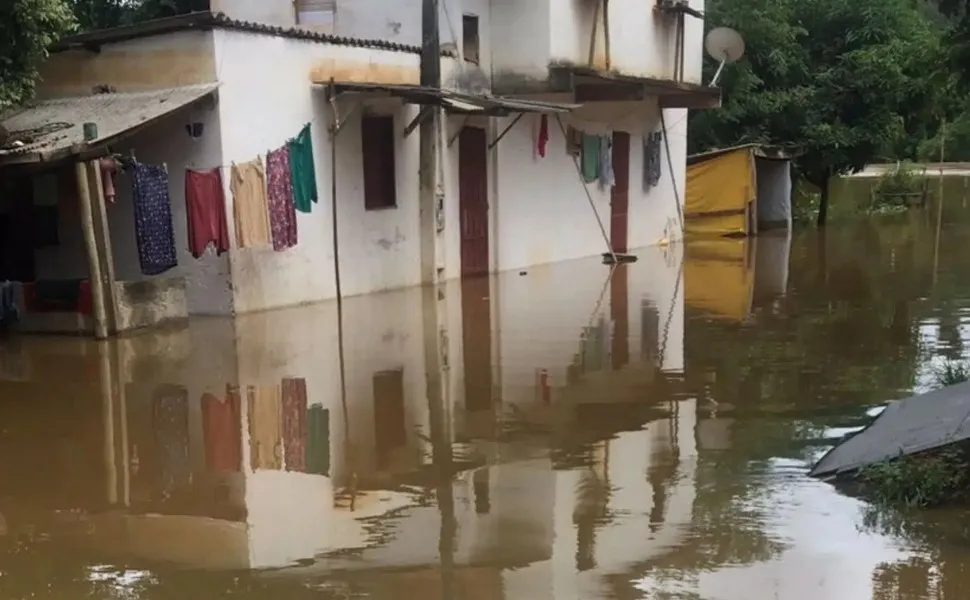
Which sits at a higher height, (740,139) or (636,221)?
(740,139)

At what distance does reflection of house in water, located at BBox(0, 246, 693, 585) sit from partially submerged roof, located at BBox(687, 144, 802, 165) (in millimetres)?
11523

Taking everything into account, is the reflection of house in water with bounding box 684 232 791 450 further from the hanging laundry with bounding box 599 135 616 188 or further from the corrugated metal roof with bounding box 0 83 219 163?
the corrugated metal roof with bounding box 0 83 219 163

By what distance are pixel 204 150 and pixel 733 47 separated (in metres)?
13.1

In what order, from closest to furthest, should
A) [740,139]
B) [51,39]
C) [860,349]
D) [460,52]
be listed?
[860,349], [51,39], [460,52], [740,139]

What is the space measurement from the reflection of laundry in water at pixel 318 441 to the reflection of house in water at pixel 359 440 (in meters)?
0.02

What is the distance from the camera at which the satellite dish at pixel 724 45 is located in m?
21.1

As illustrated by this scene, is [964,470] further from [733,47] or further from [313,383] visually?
[733,47]

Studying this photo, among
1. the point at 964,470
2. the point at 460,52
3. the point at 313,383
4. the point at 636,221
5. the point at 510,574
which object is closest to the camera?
the point at 510,574

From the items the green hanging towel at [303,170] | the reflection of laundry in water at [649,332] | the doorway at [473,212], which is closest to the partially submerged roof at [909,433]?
the reflection of laundry in water at [649,332]

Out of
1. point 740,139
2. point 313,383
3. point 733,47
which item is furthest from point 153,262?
point 740,139

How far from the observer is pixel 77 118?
36.1 feet

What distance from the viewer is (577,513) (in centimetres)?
539

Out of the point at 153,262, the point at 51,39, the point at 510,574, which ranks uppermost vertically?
the point at 51,39

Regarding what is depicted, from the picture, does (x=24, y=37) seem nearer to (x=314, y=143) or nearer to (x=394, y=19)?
(x=314, y=143)
